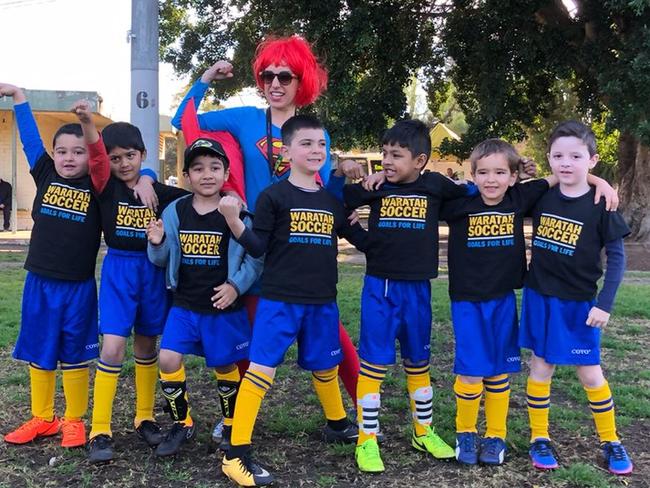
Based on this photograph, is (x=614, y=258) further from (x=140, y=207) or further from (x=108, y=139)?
(x=108, y=139)

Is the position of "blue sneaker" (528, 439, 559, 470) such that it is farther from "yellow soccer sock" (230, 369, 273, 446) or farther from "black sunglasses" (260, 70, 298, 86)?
"black sunglasses" (260, 70, 298, 86)

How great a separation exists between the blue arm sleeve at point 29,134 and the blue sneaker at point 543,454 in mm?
3121

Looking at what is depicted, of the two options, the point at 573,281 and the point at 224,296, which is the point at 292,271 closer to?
the point at 224,296

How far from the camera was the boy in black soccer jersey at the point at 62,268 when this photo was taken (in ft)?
11.6

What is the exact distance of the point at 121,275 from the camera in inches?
139

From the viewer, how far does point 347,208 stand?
11.9ft

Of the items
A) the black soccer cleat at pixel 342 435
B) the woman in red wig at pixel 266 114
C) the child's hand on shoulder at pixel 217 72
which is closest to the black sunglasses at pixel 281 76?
the woman in red wig at pixel 266 114

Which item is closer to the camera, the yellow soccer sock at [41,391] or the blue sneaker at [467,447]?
the blue sneaker at [467,447]

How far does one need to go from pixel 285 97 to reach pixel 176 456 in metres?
2.02

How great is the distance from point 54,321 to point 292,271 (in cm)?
135

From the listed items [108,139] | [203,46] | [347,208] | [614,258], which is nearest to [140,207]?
[108,139]

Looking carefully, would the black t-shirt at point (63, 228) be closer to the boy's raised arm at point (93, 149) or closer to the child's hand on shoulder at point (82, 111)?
the boy's raised arm at point (93, 149)

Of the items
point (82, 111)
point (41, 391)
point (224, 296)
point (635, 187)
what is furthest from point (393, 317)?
point (635, 187)

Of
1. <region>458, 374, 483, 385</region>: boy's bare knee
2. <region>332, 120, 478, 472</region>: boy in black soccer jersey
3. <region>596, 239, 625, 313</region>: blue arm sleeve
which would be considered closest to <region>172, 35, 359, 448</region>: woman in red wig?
<region>332, 120, 478, 472</region>: boy in black soccer jersey
